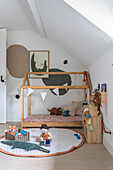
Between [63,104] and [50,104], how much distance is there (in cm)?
33

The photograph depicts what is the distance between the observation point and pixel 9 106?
4.34m

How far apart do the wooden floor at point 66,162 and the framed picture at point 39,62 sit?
2506mm

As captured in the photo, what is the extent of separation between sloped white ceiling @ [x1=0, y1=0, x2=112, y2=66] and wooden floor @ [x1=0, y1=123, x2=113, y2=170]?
1.39m

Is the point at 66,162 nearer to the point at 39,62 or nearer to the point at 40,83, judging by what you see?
the point at 40,83

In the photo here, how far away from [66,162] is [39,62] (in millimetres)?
2856

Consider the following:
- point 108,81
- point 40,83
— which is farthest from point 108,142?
point 40,83

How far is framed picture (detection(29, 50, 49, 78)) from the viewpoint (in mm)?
4312

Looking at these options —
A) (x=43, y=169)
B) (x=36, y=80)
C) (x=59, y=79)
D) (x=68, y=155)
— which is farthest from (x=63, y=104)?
(x=43, y=169)

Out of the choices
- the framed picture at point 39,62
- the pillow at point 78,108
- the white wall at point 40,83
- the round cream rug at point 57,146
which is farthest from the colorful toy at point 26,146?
the framed picture at point 39,62

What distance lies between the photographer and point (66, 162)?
1910mm

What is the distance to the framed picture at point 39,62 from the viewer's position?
14.1ft

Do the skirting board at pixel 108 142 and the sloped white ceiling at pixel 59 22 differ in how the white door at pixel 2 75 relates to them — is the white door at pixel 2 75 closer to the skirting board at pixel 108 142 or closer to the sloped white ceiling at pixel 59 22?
the sloped white ceiling at pixel 59 22

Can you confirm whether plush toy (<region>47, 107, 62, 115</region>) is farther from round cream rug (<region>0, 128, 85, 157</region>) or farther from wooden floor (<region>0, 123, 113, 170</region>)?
wooden floor (<region>0, 123, 113, 170</region>)

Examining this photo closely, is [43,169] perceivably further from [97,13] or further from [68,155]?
[97,13]
